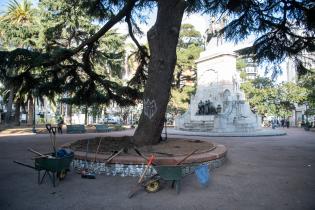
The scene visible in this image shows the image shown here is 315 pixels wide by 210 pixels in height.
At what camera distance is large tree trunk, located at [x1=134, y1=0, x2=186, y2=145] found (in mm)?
8953

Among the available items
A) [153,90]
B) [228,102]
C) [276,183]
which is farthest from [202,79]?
[276,183]

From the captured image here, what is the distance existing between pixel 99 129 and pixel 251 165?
1925cm

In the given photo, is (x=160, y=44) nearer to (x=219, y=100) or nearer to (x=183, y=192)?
(x=183, y=192)

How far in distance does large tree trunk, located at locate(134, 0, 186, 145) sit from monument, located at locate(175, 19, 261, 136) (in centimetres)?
1506

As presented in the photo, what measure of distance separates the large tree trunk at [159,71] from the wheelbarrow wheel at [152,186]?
2.98 meters

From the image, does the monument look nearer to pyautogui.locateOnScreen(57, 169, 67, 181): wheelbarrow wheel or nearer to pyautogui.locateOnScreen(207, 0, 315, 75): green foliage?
pyautogui.locateOnScreen(207, 0, 315, 75): green foliage

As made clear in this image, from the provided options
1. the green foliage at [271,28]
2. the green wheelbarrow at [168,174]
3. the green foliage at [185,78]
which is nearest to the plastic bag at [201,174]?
the green wheelbarrow at [168,174]

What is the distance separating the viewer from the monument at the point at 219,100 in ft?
78.6

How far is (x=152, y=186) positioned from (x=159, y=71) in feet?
13.2

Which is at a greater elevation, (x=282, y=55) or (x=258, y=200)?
(x=282, y=55)

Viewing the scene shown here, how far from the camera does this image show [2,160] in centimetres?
1015

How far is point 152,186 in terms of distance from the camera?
592cm

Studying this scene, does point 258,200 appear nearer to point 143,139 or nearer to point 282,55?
point 143,139

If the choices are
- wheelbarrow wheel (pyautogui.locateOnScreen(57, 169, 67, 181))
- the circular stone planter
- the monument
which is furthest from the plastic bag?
the monument
